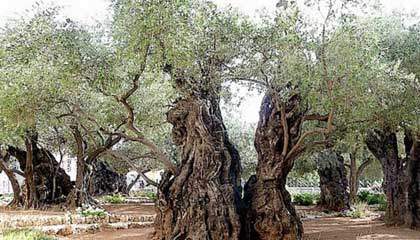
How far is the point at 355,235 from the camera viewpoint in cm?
1054

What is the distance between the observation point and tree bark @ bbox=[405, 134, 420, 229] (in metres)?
11.6

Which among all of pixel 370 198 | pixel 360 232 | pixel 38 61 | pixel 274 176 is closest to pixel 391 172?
pixel 360 232

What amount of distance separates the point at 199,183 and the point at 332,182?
426 inches

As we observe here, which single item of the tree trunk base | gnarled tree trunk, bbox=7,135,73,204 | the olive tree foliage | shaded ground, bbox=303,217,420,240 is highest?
the olive tree foliage

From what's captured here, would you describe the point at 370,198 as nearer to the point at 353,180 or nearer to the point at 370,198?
the point at 370,198

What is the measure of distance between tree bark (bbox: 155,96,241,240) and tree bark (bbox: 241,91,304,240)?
0.42m

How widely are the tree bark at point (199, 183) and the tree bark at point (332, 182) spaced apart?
363 inches

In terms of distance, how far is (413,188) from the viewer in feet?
38.3

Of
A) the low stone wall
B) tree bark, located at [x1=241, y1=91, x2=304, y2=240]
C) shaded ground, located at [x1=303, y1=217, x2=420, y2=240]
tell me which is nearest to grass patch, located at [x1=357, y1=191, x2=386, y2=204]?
shaded ground, located at [x1=303, y1=217, x2=420, y2=240]

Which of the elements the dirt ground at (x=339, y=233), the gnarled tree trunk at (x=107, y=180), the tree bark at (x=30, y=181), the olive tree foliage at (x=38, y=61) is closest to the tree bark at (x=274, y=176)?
the dirt ground at (x=339, y=233)

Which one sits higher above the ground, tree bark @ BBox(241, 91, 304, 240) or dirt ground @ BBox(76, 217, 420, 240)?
tree bark @ BBox(241, 91, 304, 240)

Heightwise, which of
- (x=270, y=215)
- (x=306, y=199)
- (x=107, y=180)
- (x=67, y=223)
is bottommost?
(x=306, y=199)

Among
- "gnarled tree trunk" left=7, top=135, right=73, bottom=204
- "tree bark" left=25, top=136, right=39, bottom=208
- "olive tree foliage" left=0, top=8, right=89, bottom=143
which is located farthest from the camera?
"gnarled tree trunk" left=7, top=135, right=73, bottom=204

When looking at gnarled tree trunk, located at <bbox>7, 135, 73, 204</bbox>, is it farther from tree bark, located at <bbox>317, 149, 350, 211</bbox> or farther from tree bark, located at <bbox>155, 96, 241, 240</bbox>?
tree bark, located at <bbox>317, 149, 350, 211</bbox>
